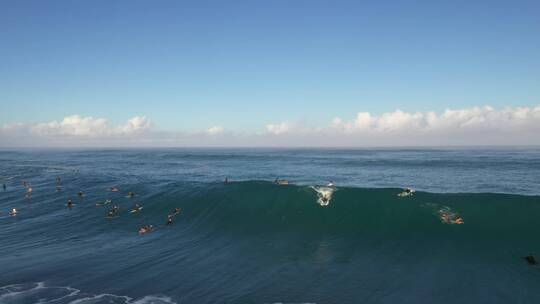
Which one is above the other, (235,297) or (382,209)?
(382,209)

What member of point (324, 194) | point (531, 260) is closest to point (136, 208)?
point (324, 194)

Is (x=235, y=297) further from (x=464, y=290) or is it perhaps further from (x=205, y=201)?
(x=205, y=201)

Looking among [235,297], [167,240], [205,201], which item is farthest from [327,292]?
[205,201]

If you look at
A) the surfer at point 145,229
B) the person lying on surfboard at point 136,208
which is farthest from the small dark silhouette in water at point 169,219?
the person lying on surfboard at point 136,208

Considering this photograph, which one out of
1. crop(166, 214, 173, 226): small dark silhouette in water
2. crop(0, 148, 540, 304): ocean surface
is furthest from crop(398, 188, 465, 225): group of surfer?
crop(166, 214, 173, 226): small dark silhouette in water

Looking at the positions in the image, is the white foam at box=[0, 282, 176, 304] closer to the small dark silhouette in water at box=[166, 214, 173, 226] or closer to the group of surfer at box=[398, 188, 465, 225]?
the small dark silhouette in water at box=[166, 214, 173, 226]

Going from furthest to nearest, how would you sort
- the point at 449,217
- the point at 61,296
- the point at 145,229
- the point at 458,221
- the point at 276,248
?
the point at 145,229, the point at 449,217, the point at 458,221, the point at 276,248, the point at 61,296

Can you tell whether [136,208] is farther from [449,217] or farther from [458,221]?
[458,221]

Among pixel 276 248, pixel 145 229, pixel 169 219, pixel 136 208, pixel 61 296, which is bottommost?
pixel 61 296
